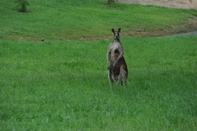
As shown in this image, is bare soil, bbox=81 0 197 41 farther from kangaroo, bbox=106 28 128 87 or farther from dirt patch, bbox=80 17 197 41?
kangaroo, bbox=106 28 128 87

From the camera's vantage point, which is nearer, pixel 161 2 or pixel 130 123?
pixel 130 123

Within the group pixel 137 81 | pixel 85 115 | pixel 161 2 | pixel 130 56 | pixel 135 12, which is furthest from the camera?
pixel 161 2

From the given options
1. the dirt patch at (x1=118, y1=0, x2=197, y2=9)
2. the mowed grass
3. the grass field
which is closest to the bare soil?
the dirt patch at (x1=118, y1=0, x2=197, y2=9)

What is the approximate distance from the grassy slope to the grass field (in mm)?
134

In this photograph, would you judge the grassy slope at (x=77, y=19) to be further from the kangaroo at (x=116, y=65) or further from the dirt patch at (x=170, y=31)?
the kangaroo at (x=116, y=65)

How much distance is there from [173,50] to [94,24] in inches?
505

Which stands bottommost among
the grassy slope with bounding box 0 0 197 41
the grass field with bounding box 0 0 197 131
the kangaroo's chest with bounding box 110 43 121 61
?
the grassy slope with bounding box 0 0 197 41

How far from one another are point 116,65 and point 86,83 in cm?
120

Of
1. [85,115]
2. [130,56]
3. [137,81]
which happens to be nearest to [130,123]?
[85,115]

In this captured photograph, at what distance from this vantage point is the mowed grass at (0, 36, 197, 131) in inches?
392

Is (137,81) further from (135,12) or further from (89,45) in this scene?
(135,12)

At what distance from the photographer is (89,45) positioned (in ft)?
91.9

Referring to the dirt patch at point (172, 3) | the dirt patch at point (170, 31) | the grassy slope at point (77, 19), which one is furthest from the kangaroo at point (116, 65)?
the dirt patch at point (172, 3)

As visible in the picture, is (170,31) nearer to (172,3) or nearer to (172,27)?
(172,27)
